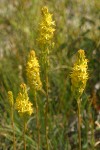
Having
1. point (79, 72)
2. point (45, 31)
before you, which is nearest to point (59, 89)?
point (45, 31)

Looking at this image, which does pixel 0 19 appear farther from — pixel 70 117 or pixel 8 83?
pixel 70 117

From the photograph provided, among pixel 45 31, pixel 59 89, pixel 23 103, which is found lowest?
pixel 23 103

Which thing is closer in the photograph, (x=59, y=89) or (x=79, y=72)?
(x=79, y=72)

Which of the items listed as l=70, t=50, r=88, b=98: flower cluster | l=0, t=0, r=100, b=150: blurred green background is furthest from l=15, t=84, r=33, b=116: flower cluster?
l=0, t=0, r=100, b=150: blurred green background

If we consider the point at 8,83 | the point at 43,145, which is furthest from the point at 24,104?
the point at 8,83

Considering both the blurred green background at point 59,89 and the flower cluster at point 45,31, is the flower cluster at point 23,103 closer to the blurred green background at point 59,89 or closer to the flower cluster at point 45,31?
the flower cluster at point 45,31

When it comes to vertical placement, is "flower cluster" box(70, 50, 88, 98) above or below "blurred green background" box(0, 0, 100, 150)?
below

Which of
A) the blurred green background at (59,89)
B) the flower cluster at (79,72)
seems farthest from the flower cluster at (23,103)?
the blurred green background at (59,89)

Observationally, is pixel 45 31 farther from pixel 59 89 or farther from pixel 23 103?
pixel 59 89

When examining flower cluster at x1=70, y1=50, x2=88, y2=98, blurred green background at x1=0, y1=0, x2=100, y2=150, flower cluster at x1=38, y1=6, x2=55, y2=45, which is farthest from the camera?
blurred green background at x1=0, y1=0, x2=100, y2=150

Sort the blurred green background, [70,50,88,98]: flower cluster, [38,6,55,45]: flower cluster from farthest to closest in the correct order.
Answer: the blurred green background < [38,6,55,45]: flower cluster < [70,50,88,98]: flower cluster

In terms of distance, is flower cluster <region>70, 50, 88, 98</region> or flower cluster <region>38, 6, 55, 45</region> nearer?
flower cluster <region>70, 50, 88, 98</region>

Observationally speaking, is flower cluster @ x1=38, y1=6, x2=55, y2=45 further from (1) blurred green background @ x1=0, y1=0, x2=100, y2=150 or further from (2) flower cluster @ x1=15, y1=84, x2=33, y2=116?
(1) blurred green background @ x1=0, y1=0, x2=100, y2=150
